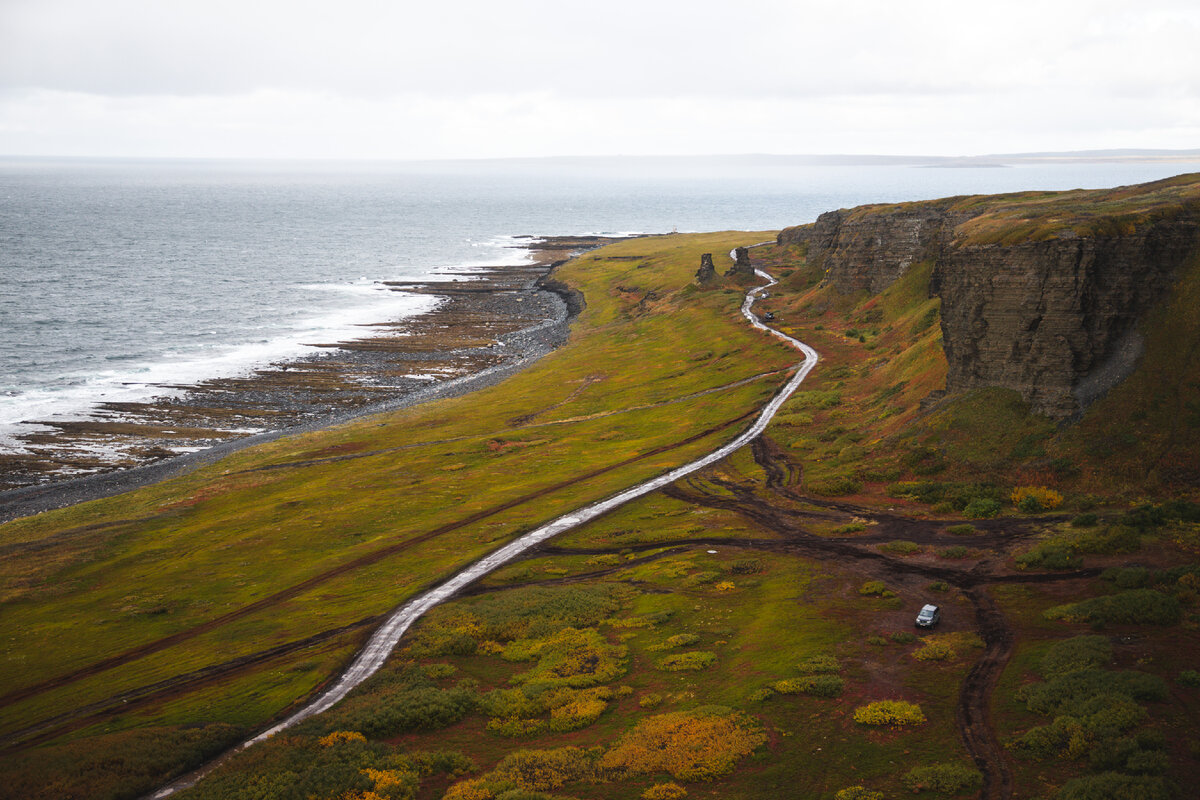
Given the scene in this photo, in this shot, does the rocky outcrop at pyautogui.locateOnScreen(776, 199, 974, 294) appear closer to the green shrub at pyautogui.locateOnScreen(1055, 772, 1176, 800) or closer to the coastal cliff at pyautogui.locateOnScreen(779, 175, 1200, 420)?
the coastal cliff at pyautogui.locateOnScreen(779, 175, 1200, 420)

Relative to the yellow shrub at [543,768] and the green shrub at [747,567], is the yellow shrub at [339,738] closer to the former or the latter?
the yellow shrub at [543,768]

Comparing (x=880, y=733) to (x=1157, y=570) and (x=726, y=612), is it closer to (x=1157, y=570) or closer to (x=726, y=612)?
(x=726, y=612)

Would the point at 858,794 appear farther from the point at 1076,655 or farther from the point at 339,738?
the point at 339,738

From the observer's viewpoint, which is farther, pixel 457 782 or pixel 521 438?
pixel 521 438

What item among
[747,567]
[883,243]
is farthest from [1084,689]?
[883,243]

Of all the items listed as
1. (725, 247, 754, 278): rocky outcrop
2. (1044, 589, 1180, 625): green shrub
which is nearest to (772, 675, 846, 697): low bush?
(1044, 589, 1180, 625): green shrub

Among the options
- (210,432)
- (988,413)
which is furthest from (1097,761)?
(210,432)

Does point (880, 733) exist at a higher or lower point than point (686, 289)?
lower
